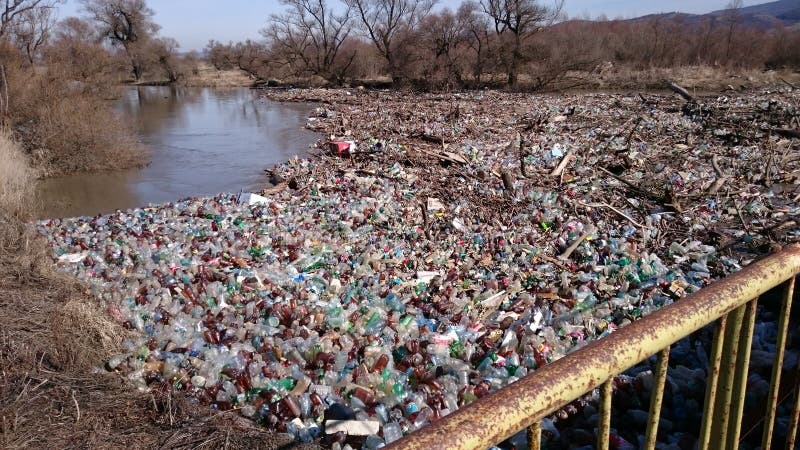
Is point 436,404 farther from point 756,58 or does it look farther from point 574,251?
point 756,58

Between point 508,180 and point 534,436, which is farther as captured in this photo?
point 508,180

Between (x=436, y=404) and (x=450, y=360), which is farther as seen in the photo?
(x=450, y=360)

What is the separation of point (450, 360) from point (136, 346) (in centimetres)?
240

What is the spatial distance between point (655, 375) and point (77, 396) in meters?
3.48

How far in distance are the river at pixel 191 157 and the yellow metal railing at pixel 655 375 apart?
9.25m

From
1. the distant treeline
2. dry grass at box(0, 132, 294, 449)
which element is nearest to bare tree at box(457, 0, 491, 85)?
the distant treeline

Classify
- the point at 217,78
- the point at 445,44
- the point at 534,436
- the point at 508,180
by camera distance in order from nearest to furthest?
the point at 534,436 → the point at 508,180 → the point at 445,44 → the point at 217,78

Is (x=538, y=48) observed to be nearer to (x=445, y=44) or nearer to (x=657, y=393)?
(x=445, y=44)

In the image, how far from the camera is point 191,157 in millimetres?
13789

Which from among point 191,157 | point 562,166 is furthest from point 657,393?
point 191,157

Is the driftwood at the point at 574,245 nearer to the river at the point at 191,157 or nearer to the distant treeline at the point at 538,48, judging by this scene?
the river at the point at 191,157

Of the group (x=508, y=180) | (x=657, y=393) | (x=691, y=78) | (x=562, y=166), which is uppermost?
(x=691, y=78)

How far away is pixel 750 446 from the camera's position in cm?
283

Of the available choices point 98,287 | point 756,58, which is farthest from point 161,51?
point 98,287
